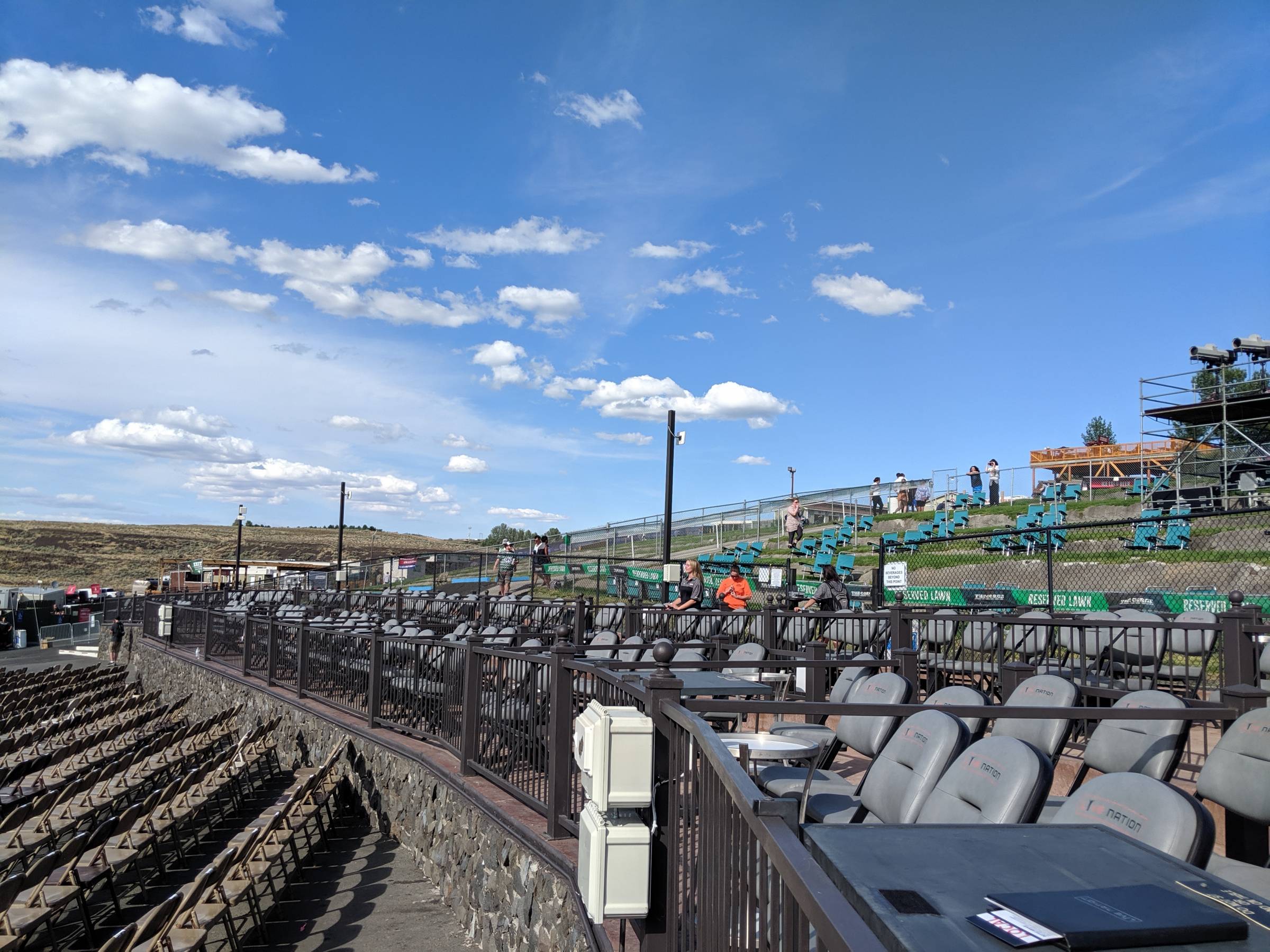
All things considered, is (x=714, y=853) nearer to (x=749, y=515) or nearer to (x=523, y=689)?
(x=523, y=689)

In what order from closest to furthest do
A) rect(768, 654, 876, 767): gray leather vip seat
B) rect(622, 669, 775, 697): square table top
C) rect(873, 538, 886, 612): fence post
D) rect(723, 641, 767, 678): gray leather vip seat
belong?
1. rect(768, 654, 876, 767): gray leather vip seat
2. rect(622, 669, 775, 697): square table top
3. rect(723, 641, 767, 678): gray leather vip seat
4. rect(873, 538, 886, 612): fence post

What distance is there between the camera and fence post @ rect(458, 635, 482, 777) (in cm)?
736

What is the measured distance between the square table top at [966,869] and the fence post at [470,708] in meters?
5.62

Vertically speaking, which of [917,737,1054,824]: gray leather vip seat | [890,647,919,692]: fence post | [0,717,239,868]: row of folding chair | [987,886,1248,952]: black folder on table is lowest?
[0,717,239,868]: row of folding chair

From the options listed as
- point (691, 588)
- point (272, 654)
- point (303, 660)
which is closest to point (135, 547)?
point (272, 654)

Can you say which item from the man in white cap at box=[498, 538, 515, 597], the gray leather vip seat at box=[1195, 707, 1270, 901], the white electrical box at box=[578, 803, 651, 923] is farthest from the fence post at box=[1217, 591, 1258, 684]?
the man in white cap at box=[498, 538, 515, 597]

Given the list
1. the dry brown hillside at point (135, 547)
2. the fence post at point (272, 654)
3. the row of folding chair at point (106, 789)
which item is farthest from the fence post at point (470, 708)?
the dry brown hillside at point (135, 547)

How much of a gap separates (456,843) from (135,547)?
97639 mm

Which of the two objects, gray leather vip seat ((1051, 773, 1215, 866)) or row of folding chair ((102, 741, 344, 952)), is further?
row of folding chair ((102, 741, 344, 952))

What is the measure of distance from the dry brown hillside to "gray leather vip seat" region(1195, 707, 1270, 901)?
222 ft

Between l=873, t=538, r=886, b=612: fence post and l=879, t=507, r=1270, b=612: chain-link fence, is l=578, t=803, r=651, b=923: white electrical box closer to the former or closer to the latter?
l=879, t=507, r=1270, b=612: chain-link fence

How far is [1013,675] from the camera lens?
672 cm

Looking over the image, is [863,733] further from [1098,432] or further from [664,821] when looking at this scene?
[1098,432]

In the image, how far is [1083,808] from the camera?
9.26 feet
